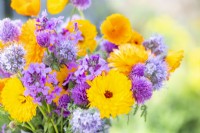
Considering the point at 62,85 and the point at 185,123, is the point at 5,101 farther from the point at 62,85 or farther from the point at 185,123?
the point at 185,123

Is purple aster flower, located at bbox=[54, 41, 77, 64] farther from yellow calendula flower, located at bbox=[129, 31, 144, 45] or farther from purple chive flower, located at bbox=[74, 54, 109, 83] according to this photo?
yellow calendula flower, located at bbox=[129, 31, 144, 45]

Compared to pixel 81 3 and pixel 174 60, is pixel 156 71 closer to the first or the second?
pixel 174 60

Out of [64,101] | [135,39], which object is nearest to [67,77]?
[64,101]

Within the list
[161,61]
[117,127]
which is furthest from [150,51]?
[117,127]

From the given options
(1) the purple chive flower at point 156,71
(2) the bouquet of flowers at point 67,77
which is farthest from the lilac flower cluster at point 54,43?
(1) the purple chive flower at point 156,71

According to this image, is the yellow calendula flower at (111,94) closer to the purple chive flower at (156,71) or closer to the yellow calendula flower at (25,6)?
the purple chive flower at (156,71)

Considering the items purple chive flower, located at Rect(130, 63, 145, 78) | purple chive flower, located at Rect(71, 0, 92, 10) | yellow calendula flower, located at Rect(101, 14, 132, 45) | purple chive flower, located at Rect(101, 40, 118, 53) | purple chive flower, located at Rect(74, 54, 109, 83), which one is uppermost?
purple chive flower, located at Rect(71, 0, 92, 10)

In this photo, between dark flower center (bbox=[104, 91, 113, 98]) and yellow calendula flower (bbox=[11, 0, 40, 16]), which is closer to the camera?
dark flower center (bbox=[104, 91, 113, 98])

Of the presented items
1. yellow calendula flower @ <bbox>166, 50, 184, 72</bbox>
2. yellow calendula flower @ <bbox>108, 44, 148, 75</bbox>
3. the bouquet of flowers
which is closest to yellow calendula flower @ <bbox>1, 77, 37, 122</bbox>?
the bouquet of flowers
